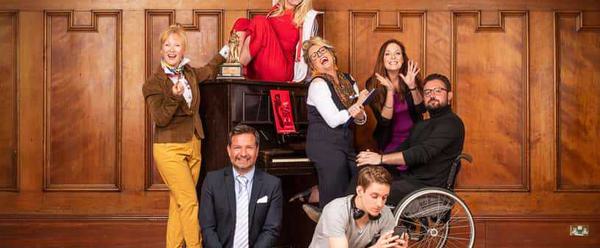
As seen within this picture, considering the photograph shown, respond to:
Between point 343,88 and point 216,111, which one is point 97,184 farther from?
point 343,88

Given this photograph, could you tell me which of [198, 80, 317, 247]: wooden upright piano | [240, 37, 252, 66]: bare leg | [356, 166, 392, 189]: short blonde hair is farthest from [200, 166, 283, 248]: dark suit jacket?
[240, 37, 252, 66]: bare leg

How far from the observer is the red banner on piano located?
5.03m

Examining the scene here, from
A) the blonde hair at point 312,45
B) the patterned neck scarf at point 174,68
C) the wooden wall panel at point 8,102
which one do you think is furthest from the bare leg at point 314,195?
the wooden wall panel at point 8,102

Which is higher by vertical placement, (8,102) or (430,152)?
(8,102)

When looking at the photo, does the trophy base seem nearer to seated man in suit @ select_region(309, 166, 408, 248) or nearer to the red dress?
the red dress

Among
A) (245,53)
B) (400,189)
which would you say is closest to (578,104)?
(400,189)

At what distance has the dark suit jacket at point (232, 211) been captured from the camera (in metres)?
4.21

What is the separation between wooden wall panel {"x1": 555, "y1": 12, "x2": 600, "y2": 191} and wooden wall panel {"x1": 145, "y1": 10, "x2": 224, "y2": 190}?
237 centimetres

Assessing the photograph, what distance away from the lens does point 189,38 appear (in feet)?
19.1

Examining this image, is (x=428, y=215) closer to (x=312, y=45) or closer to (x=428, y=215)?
(x=428, y=215)

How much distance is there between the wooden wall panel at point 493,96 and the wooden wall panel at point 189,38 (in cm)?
165

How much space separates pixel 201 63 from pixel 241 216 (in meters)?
1.82

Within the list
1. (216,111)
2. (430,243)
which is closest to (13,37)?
(216,111)

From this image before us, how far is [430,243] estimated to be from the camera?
4621 millimetres
